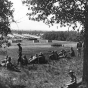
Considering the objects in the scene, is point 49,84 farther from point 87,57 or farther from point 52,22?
point 52,22

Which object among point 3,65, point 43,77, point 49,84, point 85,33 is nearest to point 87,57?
point 85,33

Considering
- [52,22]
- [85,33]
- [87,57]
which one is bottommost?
[87,57]

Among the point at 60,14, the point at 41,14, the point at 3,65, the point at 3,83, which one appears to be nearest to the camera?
the point at 60,14

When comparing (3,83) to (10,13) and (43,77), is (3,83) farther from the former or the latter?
(10,13)

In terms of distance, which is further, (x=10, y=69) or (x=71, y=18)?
(x=10, y=69)

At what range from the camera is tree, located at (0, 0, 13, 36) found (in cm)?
994

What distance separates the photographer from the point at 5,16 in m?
10.2

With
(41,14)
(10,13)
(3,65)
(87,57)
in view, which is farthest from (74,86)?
(3,65)

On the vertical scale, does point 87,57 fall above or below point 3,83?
above

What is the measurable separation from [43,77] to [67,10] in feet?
17.7

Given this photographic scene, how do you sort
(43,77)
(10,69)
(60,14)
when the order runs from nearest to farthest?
1. (60,14)
2. (43,77)
3. (10,69)

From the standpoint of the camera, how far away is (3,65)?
52.6 ft

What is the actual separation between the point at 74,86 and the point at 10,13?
5440 mm

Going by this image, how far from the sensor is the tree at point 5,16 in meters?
9.94
